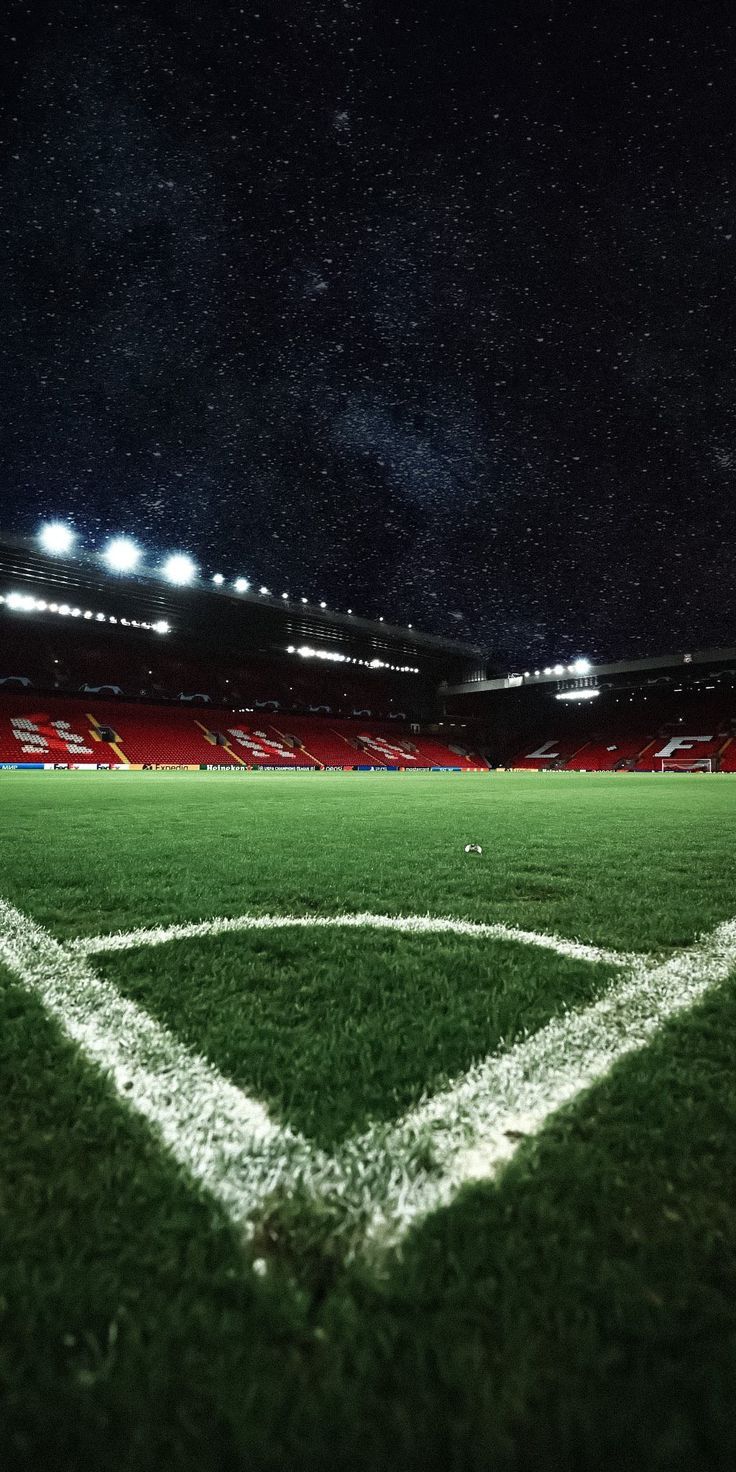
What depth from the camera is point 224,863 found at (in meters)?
3.78

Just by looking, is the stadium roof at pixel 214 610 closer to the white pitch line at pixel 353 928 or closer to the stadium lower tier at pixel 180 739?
the stadium lower tier at pixel 180 739

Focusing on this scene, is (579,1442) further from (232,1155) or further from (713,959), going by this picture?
(713,959)

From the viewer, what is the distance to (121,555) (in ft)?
93.1

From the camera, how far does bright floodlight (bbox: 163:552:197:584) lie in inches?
1177

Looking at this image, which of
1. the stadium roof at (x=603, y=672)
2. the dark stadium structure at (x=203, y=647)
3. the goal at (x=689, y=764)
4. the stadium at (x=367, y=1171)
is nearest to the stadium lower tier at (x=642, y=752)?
the goal at (x=689, y=764)

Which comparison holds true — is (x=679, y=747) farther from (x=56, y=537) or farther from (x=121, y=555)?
Answer: (x=56, y=537)

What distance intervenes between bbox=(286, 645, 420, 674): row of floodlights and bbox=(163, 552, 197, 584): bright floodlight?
10.6 metres

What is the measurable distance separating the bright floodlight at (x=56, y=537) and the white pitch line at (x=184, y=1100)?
28.8 meters

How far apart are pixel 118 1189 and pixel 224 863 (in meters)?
2.93

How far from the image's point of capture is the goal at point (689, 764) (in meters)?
38.0

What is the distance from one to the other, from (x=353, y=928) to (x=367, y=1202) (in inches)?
56.8

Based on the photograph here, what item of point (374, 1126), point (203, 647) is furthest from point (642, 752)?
point (374, 1126)

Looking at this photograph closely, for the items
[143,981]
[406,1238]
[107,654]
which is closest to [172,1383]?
[406,1238]

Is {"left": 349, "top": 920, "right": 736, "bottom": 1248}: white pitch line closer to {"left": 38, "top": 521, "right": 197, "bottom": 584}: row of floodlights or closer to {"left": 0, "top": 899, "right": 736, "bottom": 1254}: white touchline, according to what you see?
{"left": 0, "top": 899, "right": 736, "bottom": 1254}: white touchline
